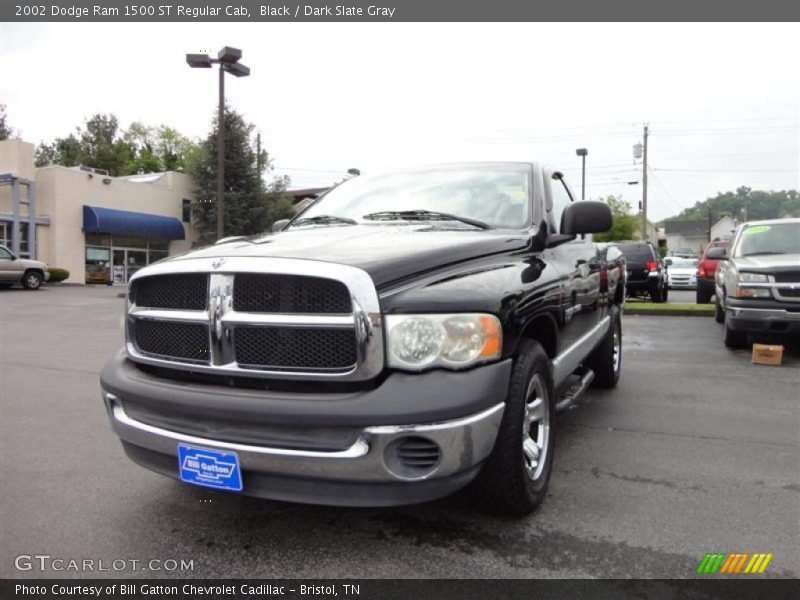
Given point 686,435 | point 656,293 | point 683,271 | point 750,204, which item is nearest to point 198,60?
point 656,293

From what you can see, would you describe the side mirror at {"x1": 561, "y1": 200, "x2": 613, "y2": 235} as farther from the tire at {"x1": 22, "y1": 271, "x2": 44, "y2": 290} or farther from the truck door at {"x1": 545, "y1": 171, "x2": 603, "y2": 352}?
the tire at {"x1": 22, "y1": 271, "x2": 44, "y2": 290}

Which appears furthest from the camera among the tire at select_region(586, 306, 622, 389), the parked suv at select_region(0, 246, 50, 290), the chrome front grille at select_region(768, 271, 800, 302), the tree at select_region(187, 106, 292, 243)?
the tree at select_region(187, 106, 292, 243)

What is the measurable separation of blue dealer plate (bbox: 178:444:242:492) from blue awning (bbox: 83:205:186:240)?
92.4ft

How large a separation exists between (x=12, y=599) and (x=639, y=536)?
2553 mm

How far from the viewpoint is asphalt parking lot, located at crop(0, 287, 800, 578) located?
2434mm

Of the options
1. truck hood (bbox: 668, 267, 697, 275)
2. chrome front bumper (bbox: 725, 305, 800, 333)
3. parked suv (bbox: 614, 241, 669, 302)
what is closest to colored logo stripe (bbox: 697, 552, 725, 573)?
chrome front bumper (bbox: 725, 305, 800, 333)

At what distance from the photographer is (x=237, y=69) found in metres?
16.0

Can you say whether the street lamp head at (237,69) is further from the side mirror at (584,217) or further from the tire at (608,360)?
the side mirror at (584,217)

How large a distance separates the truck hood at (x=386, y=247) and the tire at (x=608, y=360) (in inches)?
92.5

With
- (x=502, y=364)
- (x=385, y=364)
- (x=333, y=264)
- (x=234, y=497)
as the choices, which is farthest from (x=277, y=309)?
(x=234, y=497)

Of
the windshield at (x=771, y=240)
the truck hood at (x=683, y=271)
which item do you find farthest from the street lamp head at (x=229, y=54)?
the truck hood at (x=683, y=271)

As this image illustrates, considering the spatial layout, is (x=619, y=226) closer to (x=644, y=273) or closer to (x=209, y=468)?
(x=644, y=273)

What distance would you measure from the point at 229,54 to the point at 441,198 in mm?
13902

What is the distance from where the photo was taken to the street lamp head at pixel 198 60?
1544cm
